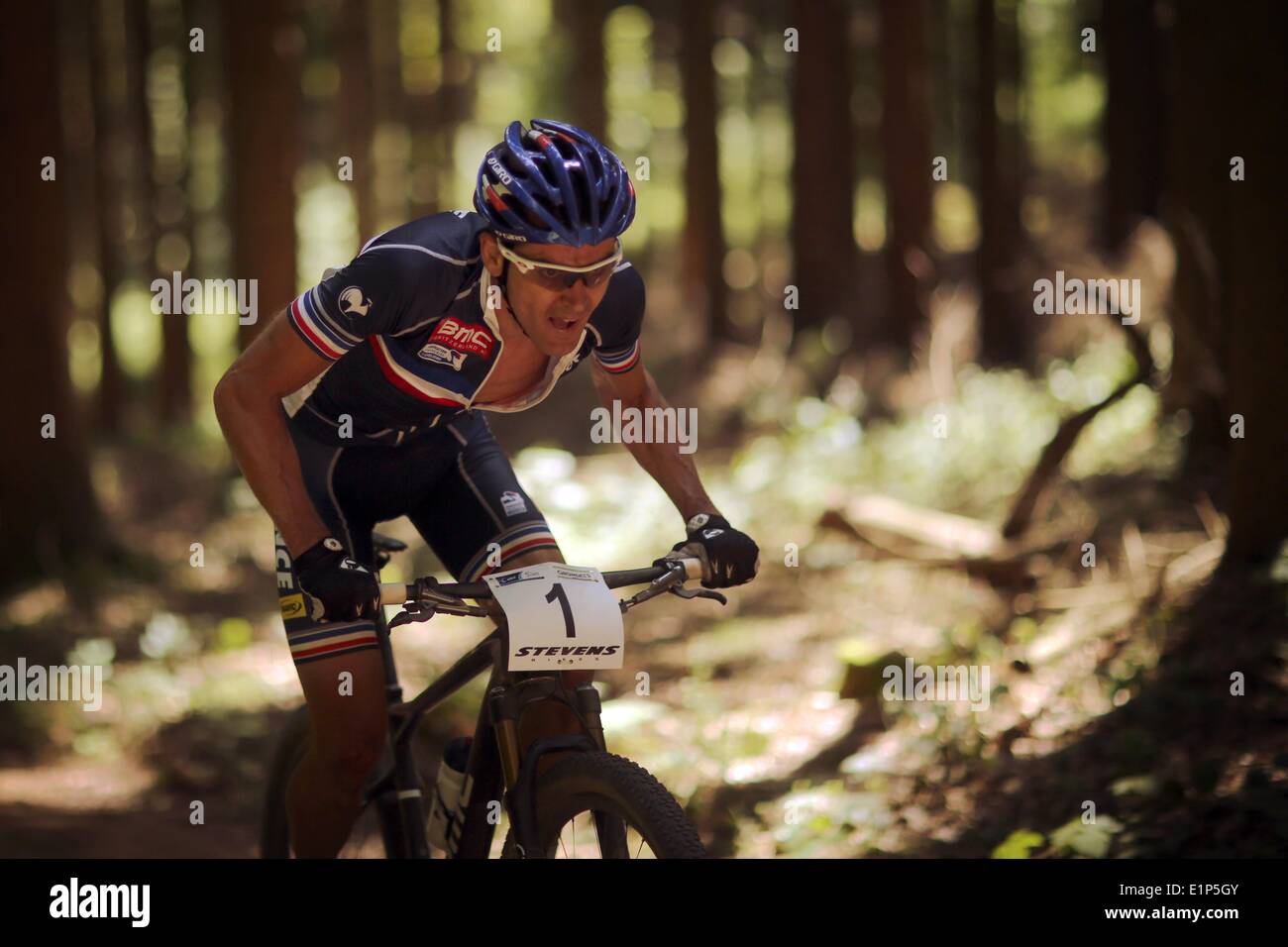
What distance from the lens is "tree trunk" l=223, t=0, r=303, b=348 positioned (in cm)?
1312

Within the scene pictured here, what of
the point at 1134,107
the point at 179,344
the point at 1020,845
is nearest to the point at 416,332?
the point at 1020,845

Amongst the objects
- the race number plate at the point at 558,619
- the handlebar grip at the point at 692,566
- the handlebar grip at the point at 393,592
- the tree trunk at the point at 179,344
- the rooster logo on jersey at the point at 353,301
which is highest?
the tree trunk at the point at 179,344

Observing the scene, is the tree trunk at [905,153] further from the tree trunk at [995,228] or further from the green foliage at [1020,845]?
the green foliage at [1020,845]

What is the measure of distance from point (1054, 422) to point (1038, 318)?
4.97 meters

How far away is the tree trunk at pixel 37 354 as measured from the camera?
9.61 m

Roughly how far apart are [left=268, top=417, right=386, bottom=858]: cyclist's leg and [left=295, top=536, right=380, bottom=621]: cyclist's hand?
0.53 metres

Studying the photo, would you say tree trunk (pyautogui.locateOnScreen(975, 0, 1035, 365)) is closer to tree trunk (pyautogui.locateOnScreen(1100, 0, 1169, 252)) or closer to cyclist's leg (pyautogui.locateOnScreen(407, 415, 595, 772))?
tree trunk (pyautogui.locateOnScreen(1100, 0, 1169, 252))

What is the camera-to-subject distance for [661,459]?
4082 millimetres

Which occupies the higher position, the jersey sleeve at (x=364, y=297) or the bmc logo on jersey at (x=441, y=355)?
the jersey sleeve at (x=364, y=297)

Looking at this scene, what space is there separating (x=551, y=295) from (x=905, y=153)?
42.0 feet

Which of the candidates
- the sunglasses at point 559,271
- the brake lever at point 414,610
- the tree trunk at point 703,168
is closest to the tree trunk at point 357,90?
the tree trunk at point 703,168

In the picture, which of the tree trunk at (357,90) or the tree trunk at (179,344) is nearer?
the tree trunk at (357,90)

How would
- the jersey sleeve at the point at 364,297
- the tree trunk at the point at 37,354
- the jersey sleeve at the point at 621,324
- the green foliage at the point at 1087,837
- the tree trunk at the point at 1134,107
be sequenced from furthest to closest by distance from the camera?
the tree trunk at the point at 1134,107 < the tree trunk at the point at 37,354 < the green foliage at the point at 1087,837 < the jersey sleeve at the point at 621,324 < the jersey sleeve at the point at 364,297
